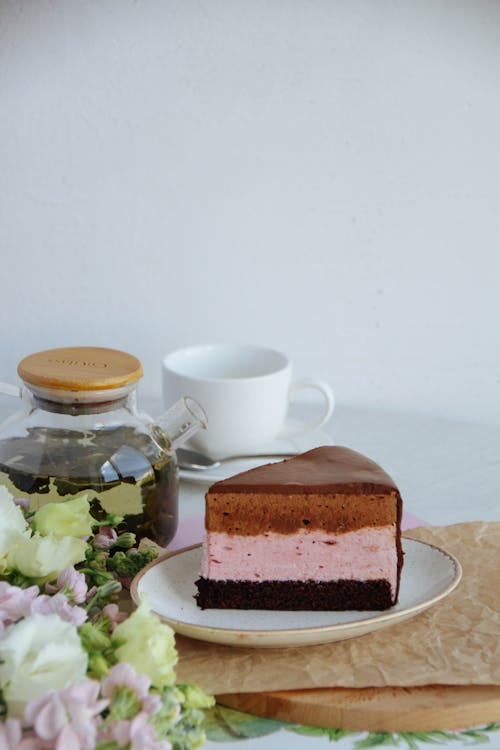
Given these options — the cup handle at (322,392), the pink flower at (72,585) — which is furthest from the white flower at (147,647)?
the cup handle at (322,392)

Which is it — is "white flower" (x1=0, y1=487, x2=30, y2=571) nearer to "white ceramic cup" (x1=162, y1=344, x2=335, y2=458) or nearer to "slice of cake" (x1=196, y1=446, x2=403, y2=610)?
"slice of cake" (x1=196, y1=446, x2=403, y2=610)

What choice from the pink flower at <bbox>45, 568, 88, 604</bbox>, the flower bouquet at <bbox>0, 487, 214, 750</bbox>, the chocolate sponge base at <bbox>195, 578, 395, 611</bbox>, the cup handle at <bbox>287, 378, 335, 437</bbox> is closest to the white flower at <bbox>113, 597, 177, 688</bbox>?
the flower bouquet at <bbox>0, 487, 214, 750</bbox>

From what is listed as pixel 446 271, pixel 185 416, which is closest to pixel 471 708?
pixel 185 416

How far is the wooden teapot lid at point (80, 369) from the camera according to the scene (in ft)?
2.97

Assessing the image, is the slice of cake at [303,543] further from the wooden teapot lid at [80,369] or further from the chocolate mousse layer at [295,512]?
the wooden teapot lid at [80,369]

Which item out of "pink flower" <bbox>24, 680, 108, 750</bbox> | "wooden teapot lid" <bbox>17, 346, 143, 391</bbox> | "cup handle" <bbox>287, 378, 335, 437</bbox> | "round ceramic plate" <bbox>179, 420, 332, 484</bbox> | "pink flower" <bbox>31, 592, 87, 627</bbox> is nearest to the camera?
"pink flower" <bbox>24, 680, 108, 750</bbox>

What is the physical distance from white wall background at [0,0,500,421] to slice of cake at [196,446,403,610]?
593 mm

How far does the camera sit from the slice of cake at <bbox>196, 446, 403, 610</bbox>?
0.88 m

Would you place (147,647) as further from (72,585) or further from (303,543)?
(303,543)

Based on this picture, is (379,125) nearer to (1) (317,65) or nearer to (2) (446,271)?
(1) (317,65)

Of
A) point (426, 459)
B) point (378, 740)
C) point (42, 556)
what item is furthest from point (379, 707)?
point (426, 459)

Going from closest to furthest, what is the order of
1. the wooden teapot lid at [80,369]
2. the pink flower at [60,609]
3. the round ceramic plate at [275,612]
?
1. the pink flower at [60,609]
2. the round ceramic plate at [275,612]
3. the wooden teapot lid at [80,369]

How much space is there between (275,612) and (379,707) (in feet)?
0.52

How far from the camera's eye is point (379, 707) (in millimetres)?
740
